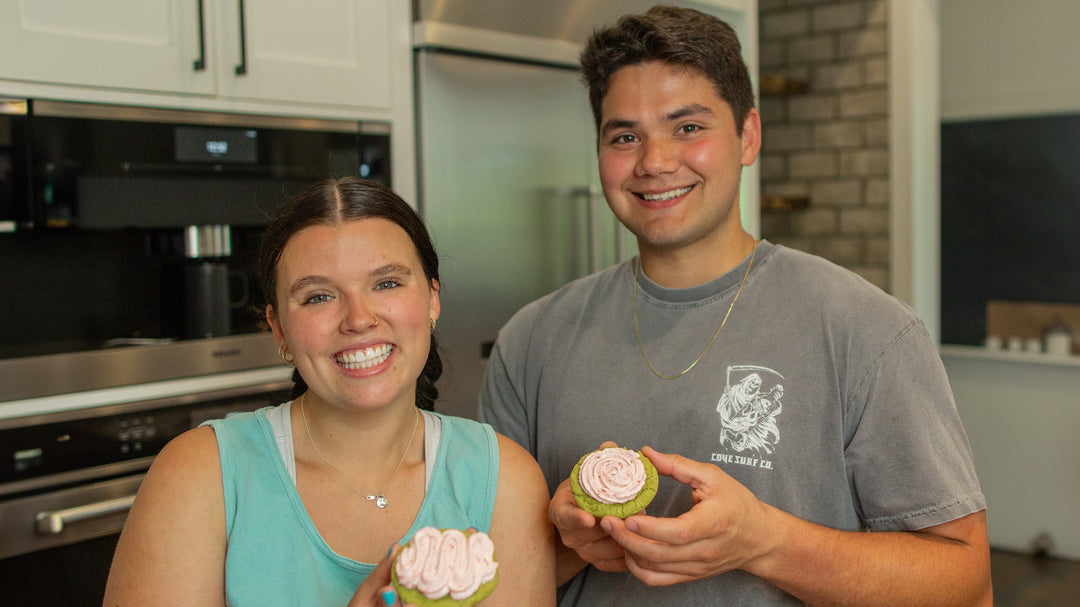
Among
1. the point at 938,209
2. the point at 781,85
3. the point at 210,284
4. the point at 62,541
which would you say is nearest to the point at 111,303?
the point at 210,284

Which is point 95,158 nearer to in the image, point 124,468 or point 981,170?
point 124,468

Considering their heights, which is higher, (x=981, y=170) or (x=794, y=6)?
(x=794, y=6)

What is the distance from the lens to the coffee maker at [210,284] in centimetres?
216

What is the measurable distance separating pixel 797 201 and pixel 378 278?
3.20 metres

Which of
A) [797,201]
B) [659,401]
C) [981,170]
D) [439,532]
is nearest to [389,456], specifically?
[439,532]

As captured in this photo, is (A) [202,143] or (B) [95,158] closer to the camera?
(B) [95,158]

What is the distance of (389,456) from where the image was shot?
148 cm

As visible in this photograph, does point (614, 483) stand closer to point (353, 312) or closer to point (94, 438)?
point (353, 312)

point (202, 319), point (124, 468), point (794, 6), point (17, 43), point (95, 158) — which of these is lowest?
point (124, 468)

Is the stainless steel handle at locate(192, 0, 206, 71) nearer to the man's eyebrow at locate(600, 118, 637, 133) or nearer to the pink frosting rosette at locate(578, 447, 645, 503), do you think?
the man's eyebrow at locate(600, 118, 637, 133)

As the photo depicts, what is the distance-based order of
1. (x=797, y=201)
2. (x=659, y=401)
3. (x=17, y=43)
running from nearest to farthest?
1. (x=659, y=401)
2. (x=17, y=43)
3. (x=797, y=201)

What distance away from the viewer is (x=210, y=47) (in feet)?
6.82

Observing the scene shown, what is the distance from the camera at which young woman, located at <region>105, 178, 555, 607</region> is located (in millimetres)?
1293

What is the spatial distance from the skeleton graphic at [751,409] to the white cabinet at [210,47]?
1284 mm
